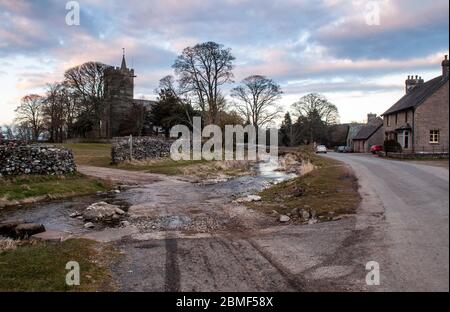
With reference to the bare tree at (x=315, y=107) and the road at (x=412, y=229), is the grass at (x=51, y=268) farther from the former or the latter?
the bare tree at (x=315, y=107)

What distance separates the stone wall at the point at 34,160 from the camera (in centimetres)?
2394

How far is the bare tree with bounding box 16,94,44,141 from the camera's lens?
89.9 meters

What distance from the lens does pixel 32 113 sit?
91000 millimetres

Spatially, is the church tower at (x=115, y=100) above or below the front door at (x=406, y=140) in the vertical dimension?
above

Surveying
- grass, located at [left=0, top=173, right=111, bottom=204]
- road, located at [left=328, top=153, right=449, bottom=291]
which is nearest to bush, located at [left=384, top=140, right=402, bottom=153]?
road, located at [left=328, top=153, right=449, bottom=291]

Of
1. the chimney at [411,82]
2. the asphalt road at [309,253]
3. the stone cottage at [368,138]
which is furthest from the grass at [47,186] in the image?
the stone cottage at [368,138]

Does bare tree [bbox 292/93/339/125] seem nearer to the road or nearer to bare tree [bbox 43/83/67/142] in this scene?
bare tree [bbox 43/83/67/142]

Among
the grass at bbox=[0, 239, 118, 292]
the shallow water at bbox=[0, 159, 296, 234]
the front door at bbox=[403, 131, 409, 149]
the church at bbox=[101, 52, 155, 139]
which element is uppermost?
the church at bbox=[101, 52, 155, 139]

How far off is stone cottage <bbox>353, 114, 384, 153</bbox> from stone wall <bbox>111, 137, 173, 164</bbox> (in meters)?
37.1

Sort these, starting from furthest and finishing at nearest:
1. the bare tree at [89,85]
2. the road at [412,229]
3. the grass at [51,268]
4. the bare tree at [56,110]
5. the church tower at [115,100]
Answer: the bare tree at [56,110] → the church tower at [115,100] → the bare tree at [89,85] → the grass at [51,268] → the road at [412,229]

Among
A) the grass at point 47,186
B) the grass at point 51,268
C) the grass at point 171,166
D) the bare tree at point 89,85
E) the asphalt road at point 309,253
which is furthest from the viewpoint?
the bare tree at point 89,85

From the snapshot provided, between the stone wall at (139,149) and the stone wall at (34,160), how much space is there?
39.2ft
